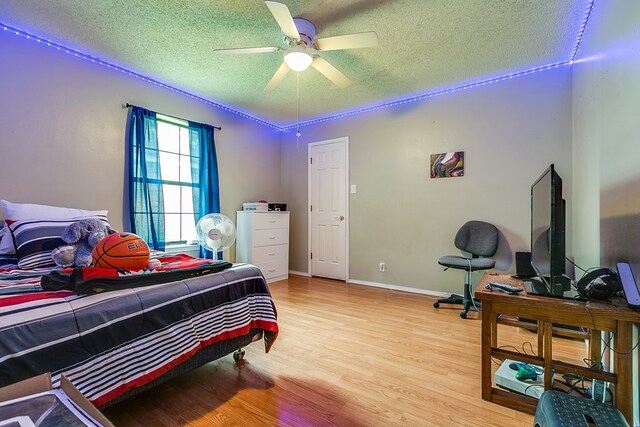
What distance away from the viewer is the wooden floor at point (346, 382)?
53.3 inches

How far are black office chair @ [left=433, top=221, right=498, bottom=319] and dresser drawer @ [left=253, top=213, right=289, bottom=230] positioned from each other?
223cm

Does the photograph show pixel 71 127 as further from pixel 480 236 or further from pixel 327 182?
pixel 480 236

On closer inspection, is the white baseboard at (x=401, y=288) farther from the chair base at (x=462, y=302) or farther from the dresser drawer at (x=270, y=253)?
the dresser drawer at (x=270, y=253)

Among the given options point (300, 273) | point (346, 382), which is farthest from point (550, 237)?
point (300, 273)

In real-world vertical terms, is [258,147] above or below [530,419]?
above

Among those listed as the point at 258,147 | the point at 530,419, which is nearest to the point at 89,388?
the point at 530,419

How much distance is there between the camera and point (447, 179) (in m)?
3.36

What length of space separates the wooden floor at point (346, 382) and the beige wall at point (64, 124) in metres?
2.01

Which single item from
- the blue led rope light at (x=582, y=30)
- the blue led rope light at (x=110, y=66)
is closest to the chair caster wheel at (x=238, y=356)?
the blue led rope light at (x=110, y=66)

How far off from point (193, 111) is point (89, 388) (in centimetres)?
317

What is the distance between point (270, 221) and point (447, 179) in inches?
92.9

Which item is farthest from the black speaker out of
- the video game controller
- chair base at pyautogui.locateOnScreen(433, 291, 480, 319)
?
the video game controller

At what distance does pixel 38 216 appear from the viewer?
2.01 meters

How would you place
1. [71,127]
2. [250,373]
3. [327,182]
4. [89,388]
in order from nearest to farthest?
[89,388] < [250,373] < [71,127] < [327,182]
